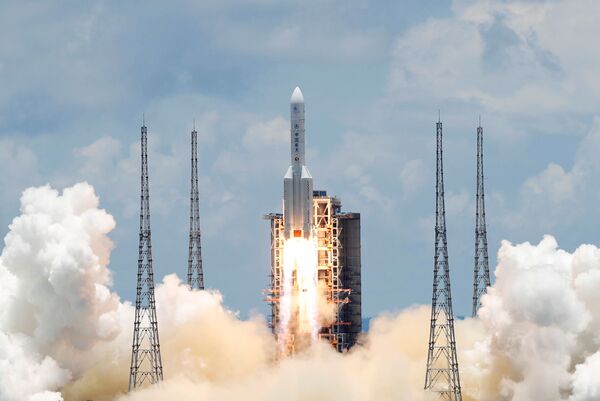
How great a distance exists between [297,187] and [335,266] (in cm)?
688

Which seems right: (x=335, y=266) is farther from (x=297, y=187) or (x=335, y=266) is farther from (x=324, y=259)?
(x=297, y=187)

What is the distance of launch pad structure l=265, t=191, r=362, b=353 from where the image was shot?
124500 mm

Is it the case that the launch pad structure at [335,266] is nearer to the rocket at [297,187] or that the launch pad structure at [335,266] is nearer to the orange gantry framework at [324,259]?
the orange gantry framework at [324,259]

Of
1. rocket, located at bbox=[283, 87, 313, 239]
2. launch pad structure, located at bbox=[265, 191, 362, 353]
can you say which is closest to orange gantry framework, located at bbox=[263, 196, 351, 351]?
launch pad structure, located at bbox=[265, 191, 362, 353]

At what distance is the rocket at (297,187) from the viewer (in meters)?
121

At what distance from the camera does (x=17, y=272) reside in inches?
4774

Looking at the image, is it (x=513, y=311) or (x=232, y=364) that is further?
(x=232, y=364)

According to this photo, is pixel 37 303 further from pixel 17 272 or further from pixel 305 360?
pixel 305 360

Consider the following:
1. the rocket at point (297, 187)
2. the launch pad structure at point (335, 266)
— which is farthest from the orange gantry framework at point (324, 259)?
the rocket at point (297, 187)

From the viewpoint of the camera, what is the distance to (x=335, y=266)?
125 metres

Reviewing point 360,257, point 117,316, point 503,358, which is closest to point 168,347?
point 117,316

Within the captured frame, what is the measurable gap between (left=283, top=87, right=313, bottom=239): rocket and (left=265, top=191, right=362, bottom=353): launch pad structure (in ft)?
6.79

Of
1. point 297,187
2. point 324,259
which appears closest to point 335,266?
point 324,259

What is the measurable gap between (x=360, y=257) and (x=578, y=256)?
16223mm
